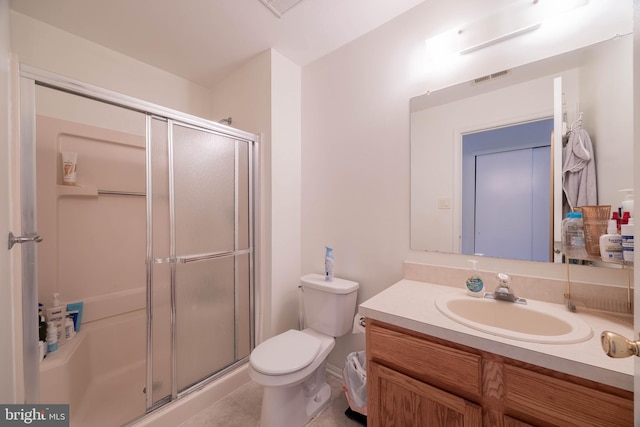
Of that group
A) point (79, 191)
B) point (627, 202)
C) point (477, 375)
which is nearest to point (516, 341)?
point (477, 375)

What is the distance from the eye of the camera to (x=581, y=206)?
103 cm

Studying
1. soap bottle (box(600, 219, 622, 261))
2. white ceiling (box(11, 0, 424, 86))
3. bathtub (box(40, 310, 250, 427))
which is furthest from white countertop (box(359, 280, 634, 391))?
white ceiling (box(11, 0, 424, 86))

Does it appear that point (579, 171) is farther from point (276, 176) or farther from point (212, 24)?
Answer: point (212, 24)

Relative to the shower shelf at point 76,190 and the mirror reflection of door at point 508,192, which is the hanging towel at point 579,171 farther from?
the shower shelf at point 76,190

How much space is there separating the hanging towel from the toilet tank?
1.16 metres

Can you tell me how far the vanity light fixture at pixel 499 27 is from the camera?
1.11 m

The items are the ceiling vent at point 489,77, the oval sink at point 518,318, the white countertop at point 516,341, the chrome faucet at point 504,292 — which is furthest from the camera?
the ceiling vent at point 489,77

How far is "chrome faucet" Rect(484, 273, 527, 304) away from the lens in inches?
43.4

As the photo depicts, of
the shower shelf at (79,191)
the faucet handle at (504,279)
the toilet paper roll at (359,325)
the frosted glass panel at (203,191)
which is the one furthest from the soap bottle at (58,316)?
the faucet handle at (504,279)

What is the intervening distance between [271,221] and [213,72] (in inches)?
57.2

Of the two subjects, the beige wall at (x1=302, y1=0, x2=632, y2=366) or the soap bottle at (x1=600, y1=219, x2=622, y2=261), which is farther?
the beige wall at (x1=302, y1=0, x2=632, y2=366)

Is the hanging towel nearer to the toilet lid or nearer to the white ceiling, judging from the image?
the white ceiling

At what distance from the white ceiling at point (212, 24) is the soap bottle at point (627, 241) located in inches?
58.5

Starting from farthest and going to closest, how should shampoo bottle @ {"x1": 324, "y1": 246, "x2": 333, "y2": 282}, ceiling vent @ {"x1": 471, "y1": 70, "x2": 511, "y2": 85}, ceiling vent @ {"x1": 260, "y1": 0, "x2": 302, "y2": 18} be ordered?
1. shampoo bottle @ {"x1": 324, "y1": 246, "x2": 333, "y2": 282}
2. ceiling vent @ {"x1": 260, "y1": 0, "x2": 302, "y2": 18}
3. ceiling vent @ {"x1": 471, "y1": 70, "x2": 511, "y2": 85}
